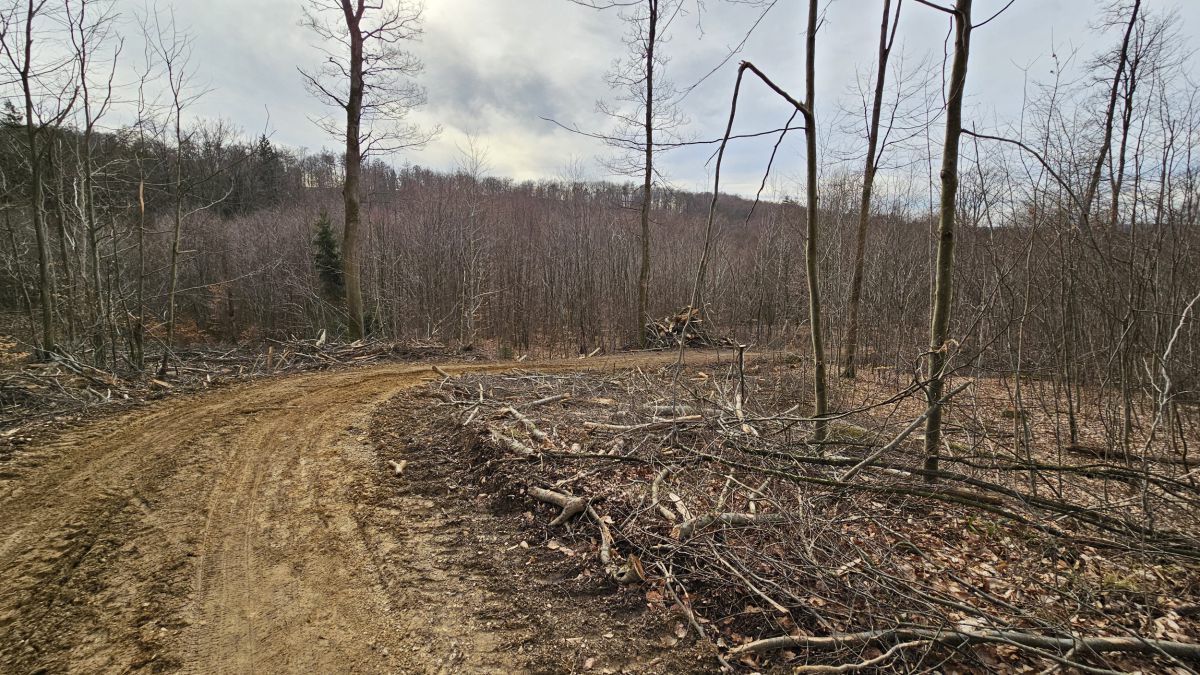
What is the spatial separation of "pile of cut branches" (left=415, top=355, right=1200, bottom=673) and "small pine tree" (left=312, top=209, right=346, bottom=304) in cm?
1831

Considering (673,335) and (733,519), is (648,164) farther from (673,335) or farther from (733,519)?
(733,519)

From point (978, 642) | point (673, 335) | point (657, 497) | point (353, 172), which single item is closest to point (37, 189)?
point (353, 172)

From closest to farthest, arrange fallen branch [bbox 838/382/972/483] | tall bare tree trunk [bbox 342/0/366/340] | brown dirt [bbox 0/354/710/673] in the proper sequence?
1. brown dirt [bbox 0/354/710/673]
2. fallen branch [bbox 838/382/972/483]
3. tall bare tree trunk [bbox 342/0/366/340]

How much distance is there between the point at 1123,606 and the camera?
2715 millimetres

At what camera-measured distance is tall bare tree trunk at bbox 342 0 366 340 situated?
1216 centimetres

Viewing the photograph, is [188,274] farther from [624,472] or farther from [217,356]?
[624,472]

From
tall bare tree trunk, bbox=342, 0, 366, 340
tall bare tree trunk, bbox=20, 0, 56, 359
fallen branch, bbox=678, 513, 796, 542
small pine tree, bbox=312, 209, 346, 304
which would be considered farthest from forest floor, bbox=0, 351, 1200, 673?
small pine tree, bbox=312, 209, 346, 304

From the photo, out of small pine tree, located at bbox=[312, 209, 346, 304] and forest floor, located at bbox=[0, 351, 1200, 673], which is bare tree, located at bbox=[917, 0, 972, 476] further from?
small pine tree, located at bbox=[312, 209, 346, 304]

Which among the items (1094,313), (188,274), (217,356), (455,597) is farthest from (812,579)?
(188,274)

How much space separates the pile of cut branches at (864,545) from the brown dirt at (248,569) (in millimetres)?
557

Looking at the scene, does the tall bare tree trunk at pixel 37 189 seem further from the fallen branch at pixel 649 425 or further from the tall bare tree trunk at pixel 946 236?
the tall bare tree trunk at pixel 946 236

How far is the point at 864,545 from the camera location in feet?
10.3

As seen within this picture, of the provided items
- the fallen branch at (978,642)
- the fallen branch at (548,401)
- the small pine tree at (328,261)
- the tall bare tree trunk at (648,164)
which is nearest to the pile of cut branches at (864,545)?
the fallen branch at (978,642)

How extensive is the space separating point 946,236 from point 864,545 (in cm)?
222
